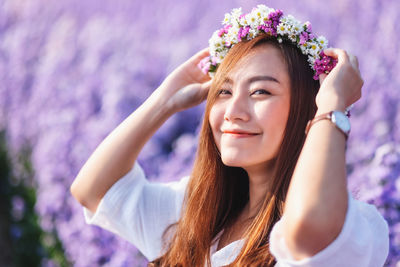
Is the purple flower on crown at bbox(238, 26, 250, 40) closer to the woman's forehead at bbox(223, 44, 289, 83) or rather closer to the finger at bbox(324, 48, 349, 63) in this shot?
the woman's forehead at bbox(223, 44, 289, 83)

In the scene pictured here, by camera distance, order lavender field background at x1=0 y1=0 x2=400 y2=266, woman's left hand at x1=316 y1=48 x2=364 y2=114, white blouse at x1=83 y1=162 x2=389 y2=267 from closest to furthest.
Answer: woman's left hand at x1=316 y1=48 x2=364 y2=114, white blouse at x1=83 y1=162 x2=389 y2=267, lavender field background at x1=0 y1=0 x2=400 y2=266

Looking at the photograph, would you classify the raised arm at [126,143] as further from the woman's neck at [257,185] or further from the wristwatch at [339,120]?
the wristwatch at [339,120]

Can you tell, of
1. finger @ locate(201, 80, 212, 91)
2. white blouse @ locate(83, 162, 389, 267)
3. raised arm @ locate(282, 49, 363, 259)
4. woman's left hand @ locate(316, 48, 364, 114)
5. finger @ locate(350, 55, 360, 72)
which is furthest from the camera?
finger @ locate(201, 80, 212, 91)

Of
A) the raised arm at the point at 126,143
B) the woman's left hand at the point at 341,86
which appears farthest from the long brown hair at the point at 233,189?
the raised arm at the point at 126,143

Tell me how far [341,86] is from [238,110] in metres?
0.29

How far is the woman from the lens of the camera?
3.77ft

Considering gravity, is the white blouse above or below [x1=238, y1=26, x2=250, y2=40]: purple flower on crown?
Answer: below

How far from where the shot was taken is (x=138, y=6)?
148 inches

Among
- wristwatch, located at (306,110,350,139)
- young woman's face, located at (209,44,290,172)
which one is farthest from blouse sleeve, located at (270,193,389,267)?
young woman's face, located at (209,44,290,172)

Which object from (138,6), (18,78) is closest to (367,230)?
(138,6)

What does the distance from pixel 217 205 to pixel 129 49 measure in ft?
6.94

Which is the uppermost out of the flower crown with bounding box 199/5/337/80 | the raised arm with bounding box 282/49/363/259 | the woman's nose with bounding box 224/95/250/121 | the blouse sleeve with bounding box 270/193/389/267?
the flower crown with bounding box 199/5/337/80

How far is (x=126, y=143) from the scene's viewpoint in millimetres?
1796

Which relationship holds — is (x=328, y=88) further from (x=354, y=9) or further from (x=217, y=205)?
(x=354, y=9)
